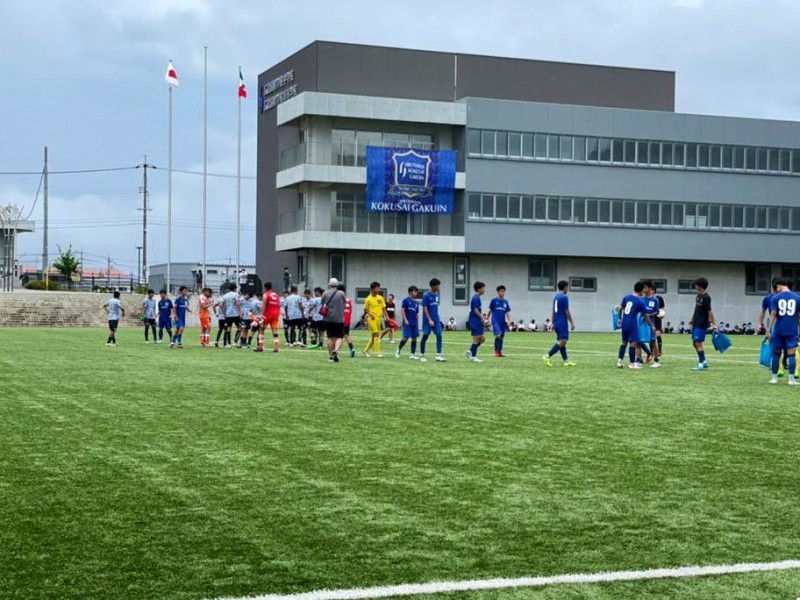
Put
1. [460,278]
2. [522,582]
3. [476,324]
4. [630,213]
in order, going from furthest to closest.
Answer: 1. [630,213]
2. [460,278]
3. [476,324]
4. [522,582]

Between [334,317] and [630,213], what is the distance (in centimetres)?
4512

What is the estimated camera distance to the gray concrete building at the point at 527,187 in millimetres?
65375

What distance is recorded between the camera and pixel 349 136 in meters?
65.6

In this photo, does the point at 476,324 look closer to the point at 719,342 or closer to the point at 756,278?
the point at 719,342

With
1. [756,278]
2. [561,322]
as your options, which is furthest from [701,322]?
[756,278]

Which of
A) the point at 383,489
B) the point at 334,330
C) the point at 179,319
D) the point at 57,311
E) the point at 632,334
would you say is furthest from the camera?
the point at 57,311

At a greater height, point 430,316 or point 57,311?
point 430,316

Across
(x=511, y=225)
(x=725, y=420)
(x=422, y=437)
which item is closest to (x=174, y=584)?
(x=422, y=437)

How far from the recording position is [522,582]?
19.7 feet

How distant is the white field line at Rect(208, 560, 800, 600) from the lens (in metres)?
5.75

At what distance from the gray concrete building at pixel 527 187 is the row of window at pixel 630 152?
0.08m

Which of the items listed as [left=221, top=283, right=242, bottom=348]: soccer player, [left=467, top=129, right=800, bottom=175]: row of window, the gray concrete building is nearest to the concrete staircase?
the gray concrete building

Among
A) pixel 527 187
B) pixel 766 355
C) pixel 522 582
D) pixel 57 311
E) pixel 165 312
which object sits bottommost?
pixel 522 582

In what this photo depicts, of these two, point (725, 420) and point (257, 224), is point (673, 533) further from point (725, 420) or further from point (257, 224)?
point (257, 224)
